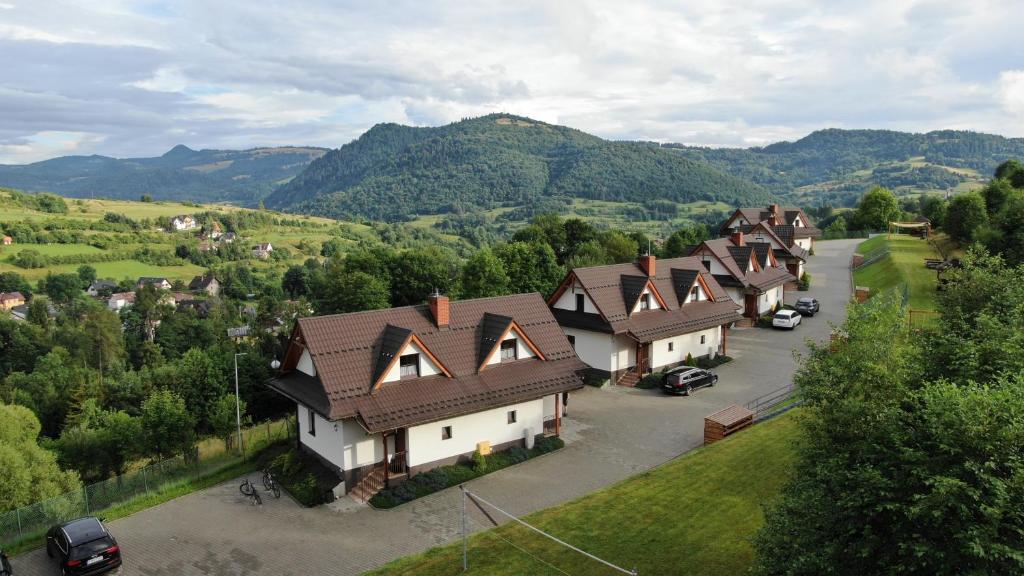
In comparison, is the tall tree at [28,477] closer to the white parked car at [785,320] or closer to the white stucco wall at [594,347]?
the white stucco wall at [594,347]

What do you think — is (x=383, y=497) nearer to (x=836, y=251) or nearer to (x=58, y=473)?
(x=58, y=473)

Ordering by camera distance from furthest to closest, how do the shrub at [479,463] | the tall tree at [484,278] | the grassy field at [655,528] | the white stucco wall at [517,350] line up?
the tall tree at [484,278] → the white stucco wall at [517,350] → the shrub at [479,463] → the grassy field at [655,528]

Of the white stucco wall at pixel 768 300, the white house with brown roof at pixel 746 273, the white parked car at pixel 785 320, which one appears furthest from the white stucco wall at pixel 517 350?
the white stucco wall at pixel 768 300

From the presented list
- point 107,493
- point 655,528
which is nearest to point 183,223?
point 107,493

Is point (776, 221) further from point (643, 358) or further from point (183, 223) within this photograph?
point (183, 223)

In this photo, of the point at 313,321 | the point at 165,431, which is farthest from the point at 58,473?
the point at 313,321

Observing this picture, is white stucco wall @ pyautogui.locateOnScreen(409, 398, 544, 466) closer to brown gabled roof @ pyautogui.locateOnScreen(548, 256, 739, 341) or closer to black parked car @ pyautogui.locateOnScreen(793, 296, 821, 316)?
brown gabled roof @ pyautogui.locateOnScreen(548, 256, 739, 341)
